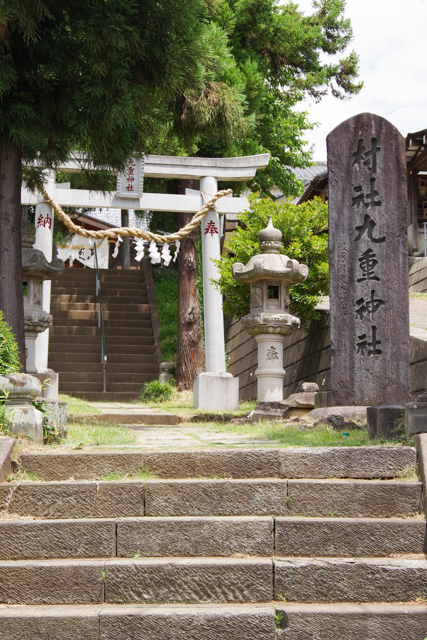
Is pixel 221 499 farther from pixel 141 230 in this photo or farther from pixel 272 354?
pixel 141 230

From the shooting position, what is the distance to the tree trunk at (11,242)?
27.2 ft

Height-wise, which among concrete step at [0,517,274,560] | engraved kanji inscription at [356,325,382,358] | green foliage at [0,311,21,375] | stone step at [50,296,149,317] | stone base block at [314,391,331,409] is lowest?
concrete step at [0,517,274,560]

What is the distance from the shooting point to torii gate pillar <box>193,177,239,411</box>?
13.6 meters

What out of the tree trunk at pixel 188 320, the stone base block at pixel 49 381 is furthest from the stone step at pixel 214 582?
the tree trunk at pixel 188 320

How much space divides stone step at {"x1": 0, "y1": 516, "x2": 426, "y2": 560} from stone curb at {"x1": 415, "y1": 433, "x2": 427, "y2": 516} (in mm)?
238

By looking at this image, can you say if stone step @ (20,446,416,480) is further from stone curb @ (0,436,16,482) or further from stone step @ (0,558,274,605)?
stone step @ (0,558,274,605)

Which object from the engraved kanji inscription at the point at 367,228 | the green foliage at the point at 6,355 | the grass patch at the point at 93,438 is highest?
the engraved kanji inscription at the point at 367,228

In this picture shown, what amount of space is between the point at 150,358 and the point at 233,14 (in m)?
8.67

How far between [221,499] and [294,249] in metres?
8.99

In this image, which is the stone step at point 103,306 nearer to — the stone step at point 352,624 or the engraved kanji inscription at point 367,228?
the engraved kanji inscription at point 367,228

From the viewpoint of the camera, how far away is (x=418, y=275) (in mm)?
18531

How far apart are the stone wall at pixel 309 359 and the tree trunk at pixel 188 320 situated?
122 cm

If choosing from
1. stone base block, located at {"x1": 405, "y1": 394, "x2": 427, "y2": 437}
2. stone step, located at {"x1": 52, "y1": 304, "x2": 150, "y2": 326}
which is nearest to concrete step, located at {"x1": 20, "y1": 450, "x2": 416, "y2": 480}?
stone base block, located at {"x1": 405, "y1": 394, "x2": 427, "y2": 437}

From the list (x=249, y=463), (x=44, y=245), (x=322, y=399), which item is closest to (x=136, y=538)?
(x=249, y=463)
